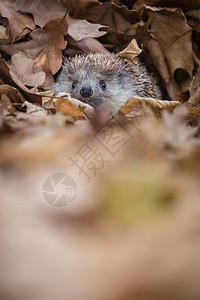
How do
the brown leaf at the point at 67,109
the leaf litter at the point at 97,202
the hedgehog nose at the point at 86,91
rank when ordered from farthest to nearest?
1. the hedgehog nose at the point at 86,91
2. the brown leaf at the point at 67,109
3. the leaf litter at the point at 97,202

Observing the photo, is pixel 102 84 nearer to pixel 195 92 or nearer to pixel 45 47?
pixel 45 47

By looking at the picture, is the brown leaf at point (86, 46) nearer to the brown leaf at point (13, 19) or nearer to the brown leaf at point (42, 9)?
the brown leaf at point (42, 9)

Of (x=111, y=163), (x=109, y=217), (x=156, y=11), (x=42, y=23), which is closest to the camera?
(x=109, y=217)

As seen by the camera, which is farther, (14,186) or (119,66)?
(119,66)

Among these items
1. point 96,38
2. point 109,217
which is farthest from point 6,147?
point 96,38

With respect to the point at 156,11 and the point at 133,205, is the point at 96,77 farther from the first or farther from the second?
the point at 133,205
